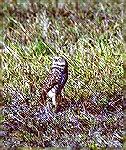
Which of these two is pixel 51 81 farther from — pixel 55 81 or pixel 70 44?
pixel 70 44

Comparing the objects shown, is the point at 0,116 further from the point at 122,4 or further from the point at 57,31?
the point at 122,4

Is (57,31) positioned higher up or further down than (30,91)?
higher up

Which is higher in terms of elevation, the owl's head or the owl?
the owl's head

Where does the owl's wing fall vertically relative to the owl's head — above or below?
below

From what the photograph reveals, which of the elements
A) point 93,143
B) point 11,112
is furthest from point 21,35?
point 93,143

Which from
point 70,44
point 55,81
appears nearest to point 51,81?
point 55,81
